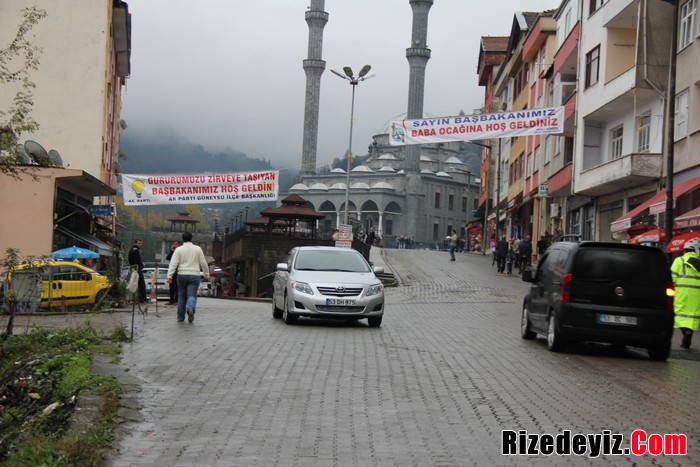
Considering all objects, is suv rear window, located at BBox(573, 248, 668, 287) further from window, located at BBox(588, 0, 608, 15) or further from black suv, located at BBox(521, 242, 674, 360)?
window, located at BBox(588, 0, 608, 15)

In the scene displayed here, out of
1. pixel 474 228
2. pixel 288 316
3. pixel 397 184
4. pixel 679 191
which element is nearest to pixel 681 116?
pixel 679 191

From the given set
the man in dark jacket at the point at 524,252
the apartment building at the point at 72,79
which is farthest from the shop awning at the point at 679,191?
the apartment building at the point at 72,79

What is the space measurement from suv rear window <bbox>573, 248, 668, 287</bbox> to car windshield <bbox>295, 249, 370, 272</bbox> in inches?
227

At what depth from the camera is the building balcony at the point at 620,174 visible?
92.4 feet

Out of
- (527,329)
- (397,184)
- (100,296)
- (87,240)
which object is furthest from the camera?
(397,184)

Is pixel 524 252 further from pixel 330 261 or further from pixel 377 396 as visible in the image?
pixel 377 396

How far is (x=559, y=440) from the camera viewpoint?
23.2ft

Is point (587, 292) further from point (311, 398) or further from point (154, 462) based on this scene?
point (154, 462)

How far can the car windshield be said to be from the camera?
18.4 m

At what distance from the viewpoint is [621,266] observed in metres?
13.5

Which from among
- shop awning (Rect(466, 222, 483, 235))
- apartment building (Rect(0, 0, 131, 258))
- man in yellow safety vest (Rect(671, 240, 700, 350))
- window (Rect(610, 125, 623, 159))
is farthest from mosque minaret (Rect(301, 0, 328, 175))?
man in yellow safety vest (Rect(671, 240, 700, 350))

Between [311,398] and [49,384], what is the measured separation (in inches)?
101

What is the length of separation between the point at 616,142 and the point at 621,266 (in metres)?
21.2

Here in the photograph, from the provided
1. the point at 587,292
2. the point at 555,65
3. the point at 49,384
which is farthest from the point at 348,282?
the point at 555,65
